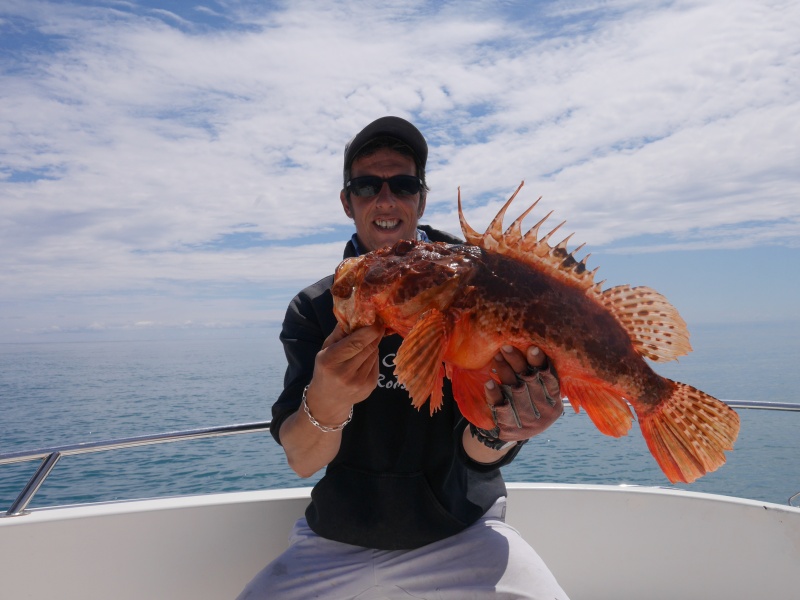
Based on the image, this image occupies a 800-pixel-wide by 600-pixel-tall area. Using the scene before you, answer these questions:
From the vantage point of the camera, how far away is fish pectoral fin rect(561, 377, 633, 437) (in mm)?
1951

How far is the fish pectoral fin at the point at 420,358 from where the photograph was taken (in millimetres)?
1761

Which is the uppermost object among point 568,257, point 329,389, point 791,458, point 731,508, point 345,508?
point 568,257

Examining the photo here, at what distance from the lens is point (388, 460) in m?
2.83

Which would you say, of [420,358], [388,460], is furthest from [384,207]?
[420,358]

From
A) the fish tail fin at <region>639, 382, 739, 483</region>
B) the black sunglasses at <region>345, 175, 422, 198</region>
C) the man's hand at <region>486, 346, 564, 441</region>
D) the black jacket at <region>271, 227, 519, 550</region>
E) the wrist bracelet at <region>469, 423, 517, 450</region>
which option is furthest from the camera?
the black sunglasses at <region>345, 175, 422, 198</region>

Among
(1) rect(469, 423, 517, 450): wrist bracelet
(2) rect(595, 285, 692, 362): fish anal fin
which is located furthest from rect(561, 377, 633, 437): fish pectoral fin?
(1) rect(469, 423, 517, 450): wrist bracelet

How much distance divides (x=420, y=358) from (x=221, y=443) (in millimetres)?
13775

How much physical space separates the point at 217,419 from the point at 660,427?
55.1 feet

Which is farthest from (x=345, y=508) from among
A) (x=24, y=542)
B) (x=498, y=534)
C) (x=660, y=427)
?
(x=24, y=542)

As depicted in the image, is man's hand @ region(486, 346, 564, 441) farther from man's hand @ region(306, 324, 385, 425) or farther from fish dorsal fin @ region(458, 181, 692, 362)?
man's hand @ region(306, 324, 385, 425)

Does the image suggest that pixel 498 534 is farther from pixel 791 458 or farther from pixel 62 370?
pixel 62 370

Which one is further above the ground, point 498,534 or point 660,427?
point 660,427

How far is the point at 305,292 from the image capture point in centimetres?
327

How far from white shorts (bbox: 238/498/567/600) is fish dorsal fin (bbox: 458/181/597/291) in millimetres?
1380
